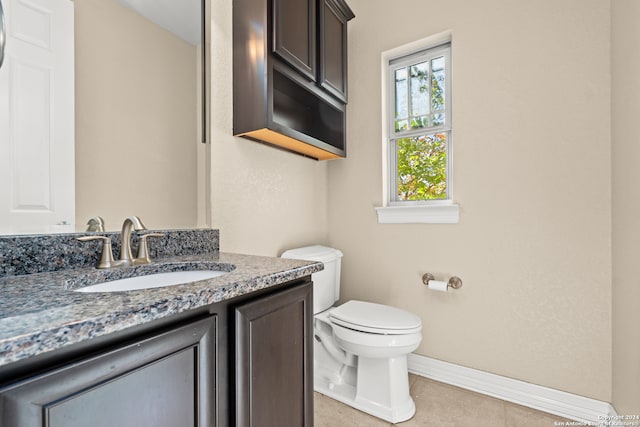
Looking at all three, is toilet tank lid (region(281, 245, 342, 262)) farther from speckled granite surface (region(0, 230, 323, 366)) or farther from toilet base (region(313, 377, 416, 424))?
speckled granite surface (region(0, 230, 323, 366))

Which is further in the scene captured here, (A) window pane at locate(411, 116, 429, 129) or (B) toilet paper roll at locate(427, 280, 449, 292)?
(A) window pane at locate(411, 116, 429, 129)

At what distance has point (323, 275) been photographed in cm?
185

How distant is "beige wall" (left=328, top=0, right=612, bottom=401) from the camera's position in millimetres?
1435

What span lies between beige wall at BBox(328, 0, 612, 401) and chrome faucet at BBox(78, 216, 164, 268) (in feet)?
4.84

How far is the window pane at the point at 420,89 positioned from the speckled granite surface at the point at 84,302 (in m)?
1.59

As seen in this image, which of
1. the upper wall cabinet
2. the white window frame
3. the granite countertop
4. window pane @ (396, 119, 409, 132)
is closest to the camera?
the granite countertop

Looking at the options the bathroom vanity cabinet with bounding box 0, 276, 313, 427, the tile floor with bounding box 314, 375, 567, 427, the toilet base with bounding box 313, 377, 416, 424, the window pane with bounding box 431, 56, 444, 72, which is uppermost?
the window pane with bounding box 431, 56, 444, 72

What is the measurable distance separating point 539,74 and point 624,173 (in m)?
0.66

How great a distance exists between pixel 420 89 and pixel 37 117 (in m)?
1.99

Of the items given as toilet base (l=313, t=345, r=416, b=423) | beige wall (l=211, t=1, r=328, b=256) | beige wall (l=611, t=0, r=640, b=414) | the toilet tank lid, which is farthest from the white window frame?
toilet base (l=313, t=345, r=416, b=423)

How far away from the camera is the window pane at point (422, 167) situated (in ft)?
6.29

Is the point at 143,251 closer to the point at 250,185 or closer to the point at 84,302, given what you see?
the point at 84,302

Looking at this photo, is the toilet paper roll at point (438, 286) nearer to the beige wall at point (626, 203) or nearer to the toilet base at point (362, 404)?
the toilet base at point (362, 404)

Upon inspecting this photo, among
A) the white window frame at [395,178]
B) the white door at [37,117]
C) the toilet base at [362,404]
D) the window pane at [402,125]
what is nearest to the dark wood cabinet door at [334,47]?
the white window frame at [395,178]
